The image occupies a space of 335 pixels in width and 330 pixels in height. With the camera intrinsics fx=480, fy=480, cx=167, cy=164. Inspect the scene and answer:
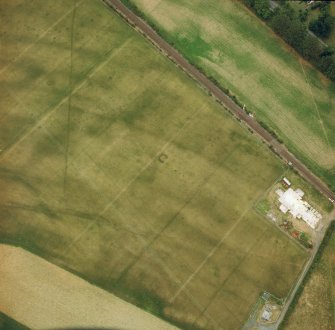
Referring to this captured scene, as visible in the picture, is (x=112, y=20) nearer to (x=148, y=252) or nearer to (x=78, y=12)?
(x=78, y=12)

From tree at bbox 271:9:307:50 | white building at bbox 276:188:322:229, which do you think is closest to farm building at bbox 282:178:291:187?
white building at bbox 276:188:322:229

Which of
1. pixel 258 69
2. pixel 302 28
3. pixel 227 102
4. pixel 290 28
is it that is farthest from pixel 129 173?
pixel 302 28

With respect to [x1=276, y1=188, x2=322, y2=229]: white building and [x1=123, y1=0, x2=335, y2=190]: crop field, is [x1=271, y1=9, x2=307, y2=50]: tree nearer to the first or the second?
[x1=123, y1=0, x2=335, y2=190]: crop field

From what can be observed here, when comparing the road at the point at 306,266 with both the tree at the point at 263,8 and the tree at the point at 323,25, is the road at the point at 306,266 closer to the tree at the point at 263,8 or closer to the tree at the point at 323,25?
the tree at the point at 323,25

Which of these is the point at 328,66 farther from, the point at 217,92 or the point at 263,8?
the point at 217,92

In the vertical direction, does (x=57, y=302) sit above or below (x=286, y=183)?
below

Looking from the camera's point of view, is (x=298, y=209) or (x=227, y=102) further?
(x=227, y=102)

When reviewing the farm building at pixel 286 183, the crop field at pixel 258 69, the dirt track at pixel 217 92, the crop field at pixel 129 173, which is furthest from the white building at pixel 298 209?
the crop field at pixel 258 69
